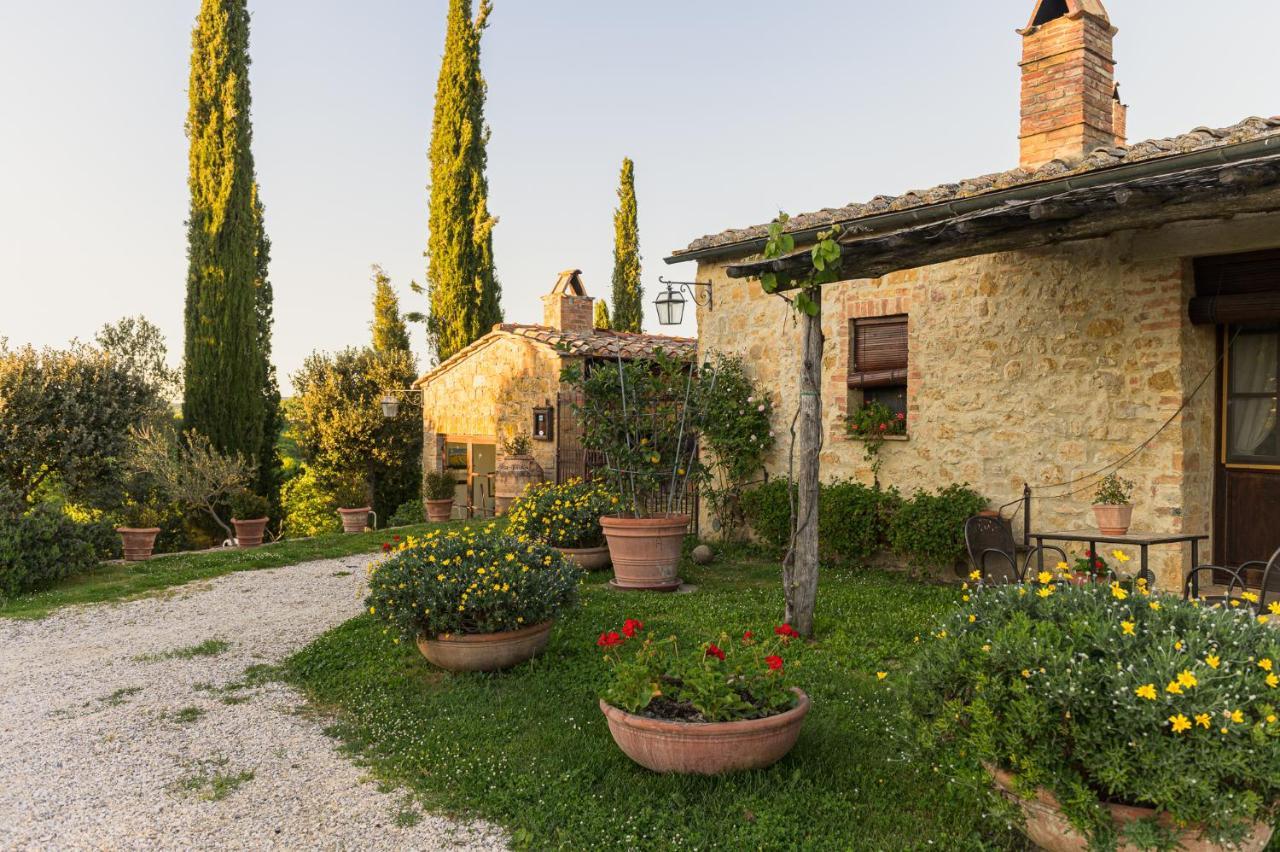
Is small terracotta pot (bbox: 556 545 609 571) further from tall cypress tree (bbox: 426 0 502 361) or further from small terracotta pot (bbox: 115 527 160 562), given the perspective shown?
tall cypress tree (bbox: 426 0 502 361)

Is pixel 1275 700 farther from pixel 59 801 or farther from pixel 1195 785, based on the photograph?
pixel 59 801

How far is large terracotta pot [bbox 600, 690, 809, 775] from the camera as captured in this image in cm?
330

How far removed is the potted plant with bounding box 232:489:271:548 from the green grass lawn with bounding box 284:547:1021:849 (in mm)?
6459

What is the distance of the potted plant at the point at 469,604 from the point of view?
16.0 feet

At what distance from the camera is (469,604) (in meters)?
4.82

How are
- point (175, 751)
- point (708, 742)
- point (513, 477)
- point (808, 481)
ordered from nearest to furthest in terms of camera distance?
1. point (708, 742)
2. point (175, 751)
3. point (808, 481)
4. point (513, 477)

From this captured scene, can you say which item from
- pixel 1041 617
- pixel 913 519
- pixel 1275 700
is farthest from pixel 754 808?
pixel 913 519

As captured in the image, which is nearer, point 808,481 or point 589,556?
point 808,481

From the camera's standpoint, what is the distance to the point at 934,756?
2844 mm

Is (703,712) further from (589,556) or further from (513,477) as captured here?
(513,477)

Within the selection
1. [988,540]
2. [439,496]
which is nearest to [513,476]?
[439,496]

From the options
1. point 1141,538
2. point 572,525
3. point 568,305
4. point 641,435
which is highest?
point 568,305

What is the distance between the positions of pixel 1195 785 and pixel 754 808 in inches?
59.2

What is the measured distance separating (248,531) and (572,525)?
20.6 ft
